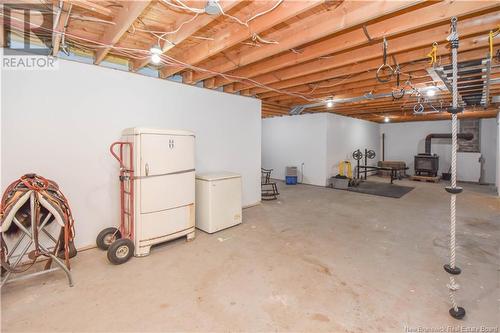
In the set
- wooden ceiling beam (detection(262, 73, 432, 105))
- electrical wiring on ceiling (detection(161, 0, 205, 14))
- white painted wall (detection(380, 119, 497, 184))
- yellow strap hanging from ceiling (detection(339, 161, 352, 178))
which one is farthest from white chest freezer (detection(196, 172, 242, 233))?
white painted wall (detection(380, 119, 497, 184))

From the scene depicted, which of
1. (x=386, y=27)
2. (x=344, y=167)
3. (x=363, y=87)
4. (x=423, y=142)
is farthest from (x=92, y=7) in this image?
(x=423, y=142)

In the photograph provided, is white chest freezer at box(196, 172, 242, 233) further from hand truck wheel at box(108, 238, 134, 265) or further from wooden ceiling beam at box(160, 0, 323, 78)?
wooden ceiling beam at box(160, 0, 323, 78)

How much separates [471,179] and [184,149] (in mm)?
9868

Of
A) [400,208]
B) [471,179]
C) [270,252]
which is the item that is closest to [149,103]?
[270,252]

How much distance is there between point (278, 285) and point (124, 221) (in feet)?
6.66

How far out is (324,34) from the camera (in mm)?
2309

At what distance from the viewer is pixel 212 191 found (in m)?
3.40

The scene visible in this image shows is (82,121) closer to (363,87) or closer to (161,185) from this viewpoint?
(161,185)

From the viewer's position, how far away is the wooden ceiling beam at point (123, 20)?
192 centimetres

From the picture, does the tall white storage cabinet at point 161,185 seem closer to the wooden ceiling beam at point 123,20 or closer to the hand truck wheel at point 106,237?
the hand truck wheel at point 106,237

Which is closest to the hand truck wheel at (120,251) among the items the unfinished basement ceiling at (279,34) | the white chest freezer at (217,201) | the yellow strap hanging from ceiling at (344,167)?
the white chest freezer at (217,201)

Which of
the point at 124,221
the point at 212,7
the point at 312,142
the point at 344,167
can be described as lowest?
the point at 124,221

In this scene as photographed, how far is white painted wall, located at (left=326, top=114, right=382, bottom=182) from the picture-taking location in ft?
24.3

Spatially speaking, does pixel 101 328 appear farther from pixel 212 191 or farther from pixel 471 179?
pixel 471 179
